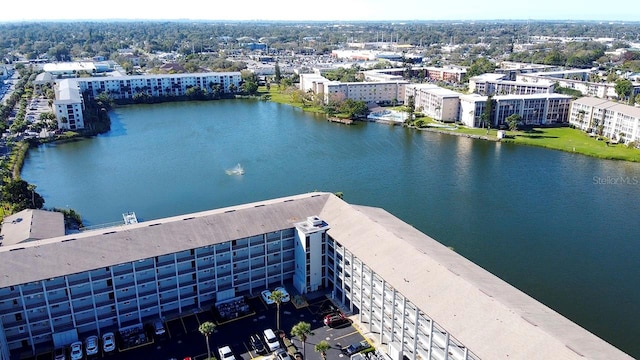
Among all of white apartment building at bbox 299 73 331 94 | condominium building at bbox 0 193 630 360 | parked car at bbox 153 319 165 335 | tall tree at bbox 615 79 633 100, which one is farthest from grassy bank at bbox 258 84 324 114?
parked car at bbox 153 319 165 335

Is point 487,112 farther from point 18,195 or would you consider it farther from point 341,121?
point 18,195

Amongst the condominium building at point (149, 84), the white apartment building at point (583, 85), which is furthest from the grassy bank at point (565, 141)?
the condominium building at point (149, 84)

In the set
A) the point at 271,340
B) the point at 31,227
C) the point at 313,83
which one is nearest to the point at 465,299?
the point at 271,340

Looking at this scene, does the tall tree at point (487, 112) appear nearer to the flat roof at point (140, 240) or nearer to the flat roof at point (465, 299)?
the flat roof at point (465, 299)

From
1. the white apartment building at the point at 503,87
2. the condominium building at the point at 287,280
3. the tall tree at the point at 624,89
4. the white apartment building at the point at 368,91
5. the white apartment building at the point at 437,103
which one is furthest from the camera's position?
the white apartment building at the point at 503,87

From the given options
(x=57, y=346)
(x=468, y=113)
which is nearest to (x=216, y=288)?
(x=57, y=346)

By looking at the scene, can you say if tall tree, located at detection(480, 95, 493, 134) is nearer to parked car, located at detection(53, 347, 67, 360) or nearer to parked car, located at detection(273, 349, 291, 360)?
parked car, located at detection(273, 349, 291, 360)
